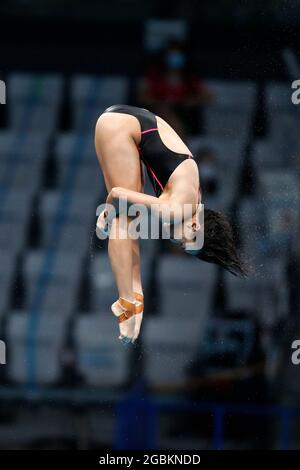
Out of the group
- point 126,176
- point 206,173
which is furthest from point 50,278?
point 126,176

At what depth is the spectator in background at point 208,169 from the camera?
10.6m

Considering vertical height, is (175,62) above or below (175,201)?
above

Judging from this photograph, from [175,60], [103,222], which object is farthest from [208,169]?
[103,222]

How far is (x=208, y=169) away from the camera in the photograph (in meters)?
10.9

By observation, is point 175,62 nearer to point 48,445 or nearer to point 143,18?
point 143,18

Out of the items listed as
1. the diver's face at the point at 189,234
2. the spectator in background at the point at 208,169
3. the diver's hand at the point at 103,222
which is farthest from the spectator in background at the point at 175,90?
the diver's hand at the point at 103,222

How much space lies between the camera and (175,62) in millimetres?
11117

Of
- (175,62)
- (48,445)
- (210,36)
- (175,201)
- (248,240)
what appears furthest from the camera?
(210,36)

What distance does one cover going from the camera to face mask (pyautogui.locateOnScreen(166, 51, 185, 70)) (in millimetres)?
11102

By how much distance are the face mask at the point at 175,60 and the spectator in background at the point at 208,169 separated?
31.4 inches

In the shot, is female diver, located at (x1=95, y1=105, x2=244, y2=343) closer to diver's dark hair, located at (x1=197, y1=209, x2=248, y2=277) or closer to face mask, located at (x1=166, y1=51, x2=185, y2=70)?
diver's dark hair, located at (x1=197, y1=209, x2=248, y2=277)

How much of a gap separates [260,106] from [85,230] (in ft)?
6.74

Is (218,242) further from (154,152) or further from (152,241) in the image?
(152,241)

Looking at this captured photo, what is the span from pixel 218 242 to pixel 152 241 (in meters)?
5.38
